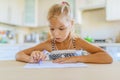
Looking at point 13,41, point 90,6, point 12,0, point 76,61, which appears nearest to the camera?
point 76,61

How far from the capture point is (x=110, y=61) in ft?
2.77

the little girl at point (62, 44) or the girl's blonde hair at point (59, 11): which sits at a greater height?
the girl's blonde hair at point (59, 11)

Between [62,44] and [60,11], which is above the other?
[60,11]

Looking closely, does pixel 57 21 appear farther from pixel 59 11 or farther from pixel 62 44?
pixel 62 44

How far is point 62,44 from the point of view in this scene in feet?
3.72

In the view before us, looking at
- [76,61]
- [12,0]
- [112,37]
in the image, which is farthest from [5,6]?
[76,61]

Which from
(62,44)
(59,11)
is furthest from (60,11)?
(62,44)

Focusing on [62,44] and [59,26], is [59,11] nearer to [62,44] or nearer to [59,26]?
[59,26]

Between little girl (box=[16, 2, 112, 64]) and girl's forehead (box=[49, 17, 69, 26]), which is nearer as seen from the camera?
little girl (box=[16, 2, 112, 64])

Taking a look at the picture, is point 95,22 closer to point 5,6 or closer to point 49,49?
point 5,6

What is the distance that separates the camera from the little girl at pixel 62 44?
851 mm

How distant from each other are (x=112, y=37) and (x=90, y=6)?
2.31 ft

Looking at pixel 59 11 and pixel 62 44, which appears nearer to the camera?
pixel 59 11

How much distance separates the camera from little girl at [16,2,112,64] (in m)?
0.85
